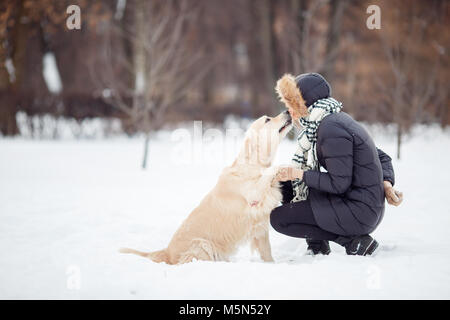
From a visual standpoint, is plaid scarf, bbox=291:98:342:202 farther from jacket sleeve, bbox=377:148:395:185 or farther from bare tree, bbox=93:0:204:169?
bare tree, bbox=93:0:204:169

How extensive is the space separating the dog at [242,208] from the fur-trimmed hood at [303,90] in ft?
0.79

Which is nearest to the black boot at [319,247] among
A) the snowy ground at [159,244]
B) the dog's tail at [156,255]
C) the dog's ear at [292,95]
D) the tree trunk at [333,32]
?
the snowy ground at [159,244]

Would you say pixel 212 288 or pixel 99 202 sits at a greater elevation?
pixel 212 288

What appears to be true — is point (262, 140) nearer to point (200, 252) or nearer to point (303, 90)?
point (303, 90)

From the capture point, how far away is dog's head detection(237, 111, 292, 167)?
9.66 ft

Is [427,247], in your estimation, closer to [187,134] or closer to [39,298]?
[39,298]

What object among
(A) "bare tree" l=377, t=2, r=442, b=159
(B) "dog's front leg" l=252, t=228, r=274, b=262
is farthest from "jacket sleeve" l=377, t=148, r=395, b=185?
(A) "bare tree" l=377, t=2, r=442, b=159

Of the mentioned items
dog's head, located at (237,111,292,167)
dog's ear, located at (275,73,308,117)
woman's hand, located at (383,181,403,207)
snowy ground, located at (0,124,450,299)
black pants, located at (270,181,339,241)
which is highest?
dog's ear, located at (275,73,308,117)

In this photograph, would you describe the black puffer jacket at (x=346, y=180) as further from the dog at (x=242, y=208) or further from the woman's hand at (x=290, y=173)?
the dog at (x=242, y=208)

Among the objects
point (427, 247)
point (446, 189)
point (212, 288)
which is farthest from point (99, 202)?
point (446, 189)

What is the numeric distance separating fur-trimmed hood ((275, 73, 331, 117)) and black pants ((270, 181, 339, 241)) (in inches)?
27.3

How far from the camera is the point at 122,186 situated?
18.8 feet
